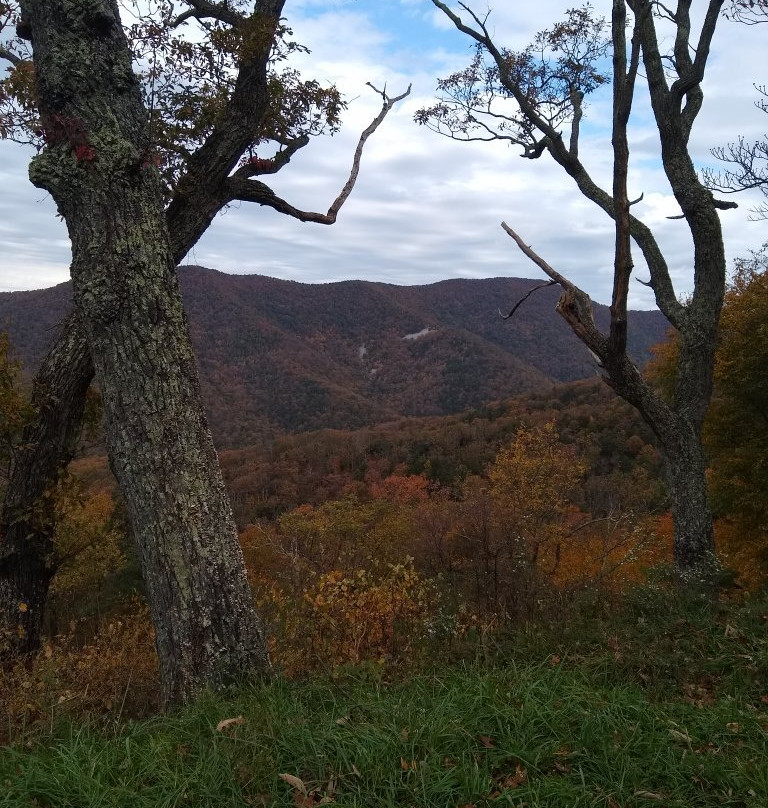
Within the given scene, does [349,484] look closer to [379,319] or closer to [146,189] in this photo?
[146,189]

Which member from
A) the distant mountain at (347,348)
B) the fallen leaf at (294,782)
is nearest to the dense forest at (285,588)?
the fallen leaf at (294,782)

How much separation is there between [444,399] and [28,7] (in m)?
119

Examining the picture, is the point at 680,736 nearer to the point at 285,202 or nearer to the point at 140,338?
the point at 140,338

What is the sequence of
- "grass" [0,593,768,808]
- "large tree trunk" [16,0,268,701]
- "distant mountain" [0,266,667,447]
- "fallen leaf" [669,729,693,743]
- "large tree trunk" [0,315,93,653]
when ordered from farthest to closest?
1. "distant mountain" [0,266,667,447]
2. "large tree trunk" [0,315,93,653]
3. "large tree trunk" [16,0,268,701]
4. "fallen leaf" [669,729,693,743]
5. "grass" [0,593,768,808]

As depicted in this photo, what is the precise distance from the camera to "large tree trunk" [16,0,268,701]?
11.7 ft

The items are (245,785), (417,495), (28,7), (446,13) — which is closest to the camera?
(245,785)

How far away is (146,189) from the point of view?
3846 millimetres

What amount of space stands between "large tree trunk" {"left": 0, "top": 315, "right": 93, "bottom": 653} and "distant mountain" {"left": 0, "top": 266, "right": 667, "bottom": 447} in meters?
83.4

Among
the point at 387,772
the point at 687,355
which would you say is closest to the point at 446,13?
the point at 687,355

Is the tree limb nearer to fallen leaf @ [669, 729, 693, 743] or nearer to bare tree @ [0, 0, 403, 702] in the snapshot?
bare tree @ [0, 0, 403, 702]

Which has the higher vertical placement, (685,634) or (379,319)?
(379,319)

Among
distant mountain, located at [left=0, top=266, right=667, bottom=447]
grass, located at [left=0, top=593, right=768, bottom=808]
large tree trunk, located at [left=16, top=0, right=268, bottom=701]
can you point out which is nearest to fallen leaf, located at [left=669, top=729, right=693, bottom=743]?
grass, located at [left=0, top=593, right=768, bottom=808]

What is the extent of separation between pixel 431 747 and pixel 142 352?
2.61 metres

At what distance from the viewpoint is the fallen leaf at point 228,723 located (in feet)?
8.89
